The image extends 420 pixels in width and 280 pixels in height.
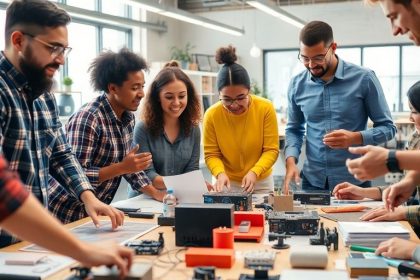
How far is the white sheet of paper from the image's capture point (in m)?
2.17

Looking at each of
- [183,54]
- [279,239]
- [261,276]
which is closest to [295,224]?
[279,239]

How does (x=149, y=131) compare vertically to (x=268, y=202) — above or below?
above

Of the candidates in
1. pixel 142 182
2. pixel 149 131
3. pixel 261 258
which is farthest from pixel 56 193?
pixel 261 258

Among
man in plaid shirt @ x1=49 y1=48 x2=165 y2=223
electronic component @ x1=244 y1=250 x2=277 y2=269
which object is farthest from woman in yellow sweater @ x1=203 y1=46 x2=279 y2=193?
electronic component @ x1=244 y1=250 x2=277 y2=269

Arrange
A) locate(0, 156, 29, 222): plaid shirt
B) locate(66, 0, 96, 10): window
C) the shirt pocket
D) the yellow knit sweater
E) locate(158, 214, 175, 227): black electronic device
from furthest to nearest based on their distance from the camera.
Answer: locate(66, 0, 96, 10): window
the yellow knit sweater
locate(158, 214, 175, 227): black electronic device
the shirt pocket
locate(0, 156, 29, 222): plaid shirt

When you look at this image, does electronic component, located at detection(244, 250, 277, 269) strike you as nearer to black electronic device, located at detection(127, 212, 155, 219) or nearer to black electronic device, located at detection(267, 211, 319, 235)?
black electronic device, located at detection(267, 211, 319, 235)

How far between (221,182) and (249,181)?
0.15 m

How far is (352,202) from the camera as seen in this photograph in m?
2.33

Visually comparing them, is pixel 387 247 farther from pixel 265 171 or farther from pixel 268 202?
pixel 265 171

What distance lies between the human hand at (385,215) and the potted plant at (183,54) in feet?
23.1

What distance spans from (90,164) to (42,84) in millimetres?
663

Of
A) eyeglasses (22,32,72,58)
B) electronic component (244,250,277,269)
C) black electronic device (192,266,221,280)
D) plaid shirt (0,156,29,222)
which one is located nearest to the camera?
plaid shirt (0,156,29,222)

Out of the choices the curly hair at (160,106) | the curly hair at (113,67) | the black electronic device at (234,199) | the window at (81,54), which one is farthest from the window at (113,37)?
the black electronic device at (234,199)

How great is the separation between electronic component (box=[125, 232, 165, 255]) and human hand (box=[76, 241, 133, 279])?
1.32 feet
